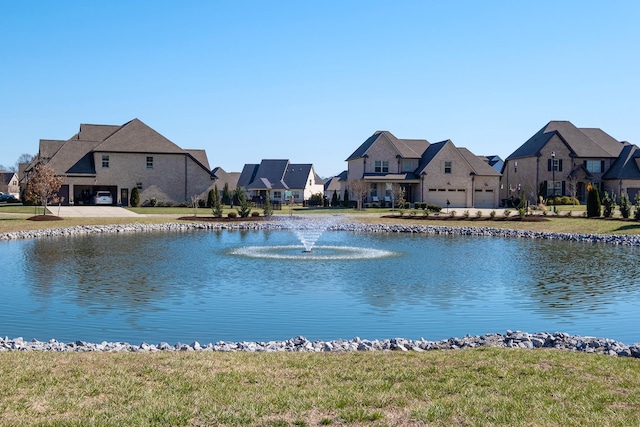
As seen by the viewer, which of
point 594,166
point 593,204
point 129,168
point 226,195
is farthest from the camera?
point 594,166

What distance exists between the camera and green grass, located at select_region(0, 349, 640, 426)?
6.18 meters

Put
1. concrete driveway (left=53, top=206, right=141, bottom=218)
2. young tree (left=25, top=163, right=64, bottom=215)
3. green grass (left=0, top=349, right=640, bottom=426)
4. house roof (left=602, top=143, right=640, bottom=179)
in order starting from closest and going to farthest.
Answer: green grass (left=0, top=349, right=640, bottom=426) < young tree (left=25, top=163, right=64, bottom=215) < concrete driveway (left=53, top=206, right=141, bottom=218) < house roof (left=602, top=143, right=640, bottom=179)

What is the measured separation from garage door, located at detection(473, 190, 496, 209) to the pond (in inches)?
1265

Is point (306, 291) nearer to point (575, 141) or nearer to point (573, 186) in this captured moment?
point (573, 186)

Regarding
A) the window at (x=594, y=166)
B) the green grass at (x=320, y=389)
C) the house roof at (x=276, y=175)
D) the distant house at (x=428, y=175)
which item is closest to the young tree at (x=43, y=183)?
the distant house at (x=428, y=175)

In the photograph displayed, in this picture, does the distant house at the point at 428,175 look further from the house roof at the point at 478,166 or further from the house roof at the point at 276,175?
the house roof at the point at 276,175

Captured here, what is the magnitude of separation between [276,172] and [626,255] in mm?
60044

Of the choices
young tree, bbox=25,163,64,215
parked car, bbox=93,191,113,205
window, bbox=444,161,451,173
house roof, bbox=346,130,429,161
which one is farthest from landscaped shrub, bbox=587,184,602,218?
parked car, bbox=93,191,113,205

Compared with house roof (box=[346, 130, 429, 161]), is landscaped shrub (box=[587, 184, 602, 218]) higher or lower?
lower

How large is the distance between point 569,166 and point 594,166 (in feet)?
9.43

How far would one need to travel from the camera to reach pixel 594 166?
2525 inches

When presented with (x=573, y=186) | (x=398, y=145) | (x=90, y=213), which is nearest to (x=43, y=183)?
(x=90, y=213)

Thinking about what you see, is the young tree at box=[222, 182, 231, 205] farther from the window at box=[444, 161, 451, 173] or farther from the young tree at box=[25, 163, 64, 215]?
the young tree at box=[25, 163, 64, 215]

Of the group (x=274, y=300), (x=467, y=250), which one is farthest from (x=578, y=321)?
(x=467, y=250)
